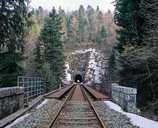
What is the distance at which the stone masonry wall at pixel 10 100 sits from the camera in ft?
48.7

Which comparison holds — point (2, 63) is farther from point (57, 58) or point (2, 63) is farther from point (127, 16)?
point (57, 58)

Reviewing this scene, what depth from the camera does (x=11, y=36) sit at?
25.4m

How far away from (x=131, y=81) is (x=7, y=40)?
30.3 ft

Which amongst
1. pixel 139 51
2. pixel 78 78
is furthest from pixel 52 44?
pixel 78 78

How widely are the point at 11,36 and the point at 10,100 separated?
9807 mm

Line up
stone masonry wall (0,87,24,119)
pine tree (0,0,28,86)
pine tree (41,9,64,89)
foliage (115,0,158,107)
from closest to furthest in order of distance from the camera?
stone masonry wall (0,87,24,119) < foliage (115,0,158,107) < pine tree (0,0,28,86) < pine tree (41,9,64,89)

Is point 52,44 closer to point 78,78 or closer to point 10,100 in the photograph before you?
point 10,100

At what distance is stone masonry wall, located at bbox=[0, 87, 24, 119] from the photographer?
1484 cm

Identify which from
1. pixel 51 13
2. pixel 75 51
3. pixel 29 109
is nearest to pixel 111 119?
pixel 29 109

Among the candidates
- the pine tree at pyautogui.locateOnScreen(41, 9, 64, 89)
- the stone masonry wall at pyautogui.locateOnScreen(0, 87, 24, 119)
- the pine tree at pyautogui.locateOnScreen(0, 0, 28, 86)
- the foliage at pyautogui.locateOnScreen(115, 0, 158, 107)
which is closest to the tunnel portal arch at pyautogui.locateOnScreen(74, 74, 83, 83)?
the pine tree at pyautogui.locateOnScreen(41, 9, 64, 89)

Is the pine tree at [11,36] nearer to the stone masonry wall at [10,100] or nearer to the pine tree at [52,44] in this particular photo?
the stone masonry wall at [10,100]

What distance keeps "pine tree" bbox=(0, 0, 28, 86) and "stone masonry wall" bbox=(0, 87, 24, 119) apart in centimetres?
721

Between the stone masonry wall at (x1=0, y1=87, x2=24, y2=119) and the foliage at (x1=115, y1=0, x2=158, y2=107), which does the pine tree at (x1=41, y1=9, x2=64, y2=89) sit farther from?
the stone masonry wall at (x1=0, y1=87, x2=24, y2=119)

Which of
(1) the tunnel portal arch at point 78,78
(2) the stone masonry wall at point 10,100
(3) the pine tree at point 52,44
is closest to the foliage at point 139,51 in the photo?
(2) the stone masonry wall at point 10,100
